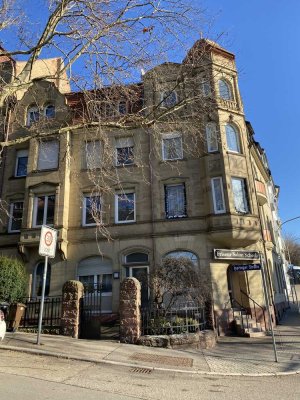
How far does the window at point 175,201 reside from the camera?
1886cm

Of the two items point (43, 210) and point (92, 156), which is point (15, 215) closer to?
point (43, 210)

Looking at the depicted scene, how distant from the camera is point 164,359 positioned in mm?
9477

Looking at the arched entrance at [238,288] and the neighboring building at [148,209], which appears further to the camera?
the arched entrance at [238,288]

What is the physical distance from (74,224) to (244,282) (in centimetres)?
926

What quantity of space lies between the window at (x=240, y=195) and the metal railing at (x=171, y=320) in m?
6.90

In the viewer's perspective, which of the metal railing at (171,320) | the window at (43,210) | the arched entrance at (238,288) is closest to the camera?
the metal railing at (171,320)

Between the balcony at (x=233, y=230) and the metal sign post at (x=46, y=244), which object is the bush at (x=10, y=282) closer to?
the metal sign post at (x=46, y=244)

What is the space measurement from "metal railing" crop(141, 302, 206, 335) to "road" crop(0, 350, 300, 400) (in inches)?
145

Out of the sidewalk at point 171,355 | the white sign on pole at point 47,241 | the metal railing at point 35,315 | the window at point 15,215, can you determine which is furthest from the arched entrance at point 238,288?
the window at point 15,215

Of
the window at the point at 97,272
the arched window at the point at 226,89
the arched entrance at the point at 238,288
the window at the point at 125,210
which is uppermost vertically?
the arched window at the point at 226,89

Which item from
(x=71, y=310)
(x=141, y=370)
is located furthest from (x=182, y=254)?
(x=141, y=370)

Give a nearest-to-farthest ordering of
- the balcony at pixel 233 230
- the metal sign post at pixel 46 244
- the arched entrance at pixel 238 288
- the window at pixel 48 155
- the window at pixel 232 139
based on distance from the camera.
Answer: the metal sign post at pixel 46 244, the balcony at pixel 233 230, the arched entrance at pixel 238 288, the window at pixel 232 139, the window at pixel 48 155

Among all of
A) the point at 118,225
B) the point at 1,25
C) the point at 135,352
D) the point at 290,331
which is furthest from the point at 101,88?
the point at 290,331

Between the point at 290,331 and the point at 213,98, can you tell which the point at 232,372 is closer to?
the point at 213,98
